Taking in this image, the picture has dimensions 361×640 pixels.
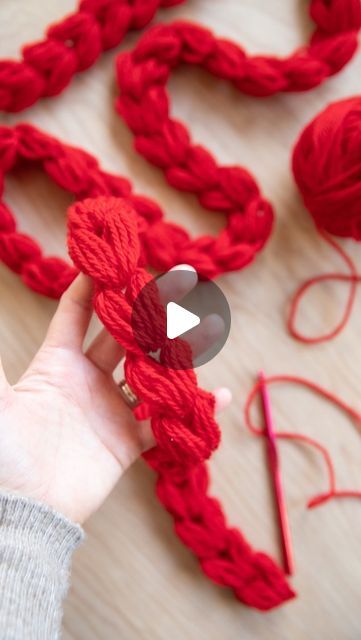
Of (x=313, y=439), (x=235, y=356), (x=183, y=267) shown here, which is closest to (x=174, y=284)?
(x=183, y=267)

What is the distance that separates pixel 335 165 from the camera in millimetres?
825

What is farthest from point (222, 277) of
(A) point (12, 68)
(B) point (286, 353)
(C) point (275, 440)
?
(A) point (12, 68)

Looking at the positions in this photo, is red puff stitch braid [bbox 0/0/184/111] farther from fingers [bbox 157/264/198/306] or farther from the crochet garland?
fingers [bbox 157/264/198/306]

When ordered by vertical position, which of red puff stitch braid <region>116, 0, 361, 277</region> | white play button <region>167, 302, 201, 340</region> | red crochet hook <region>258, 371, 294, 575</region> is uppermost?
red puff stitch braid <region>116, 0, 361, 277</region>

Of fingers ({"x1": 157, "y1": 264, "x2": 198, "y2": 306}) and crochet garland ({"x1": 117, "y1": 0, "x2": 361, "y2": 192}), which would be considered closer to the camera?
fingers ({"x1": 157, "y1": 264, "x2": 198, "y2": 306})

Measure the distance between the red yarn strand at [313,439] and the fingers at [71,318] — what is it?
0.28 meters

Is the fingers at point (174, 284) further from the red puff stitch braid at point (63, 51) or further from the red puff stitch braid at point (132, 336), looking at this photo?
the red puff stitch braid at point (63, 51)

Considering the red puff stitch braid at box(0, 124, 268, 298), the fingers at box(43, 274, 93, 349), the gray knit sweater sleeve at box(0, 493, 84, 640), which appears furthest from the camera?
the red puff stitch braid at box(0, 124, 268, 298)

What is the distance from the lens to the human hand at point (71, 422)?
0.70 metres

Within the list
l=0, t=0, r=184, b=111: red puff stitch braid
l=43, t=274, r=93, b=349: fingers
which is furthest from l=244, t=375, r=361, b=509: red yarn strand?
l=0, t=0, r=184, b=111: red puff stitch braid
